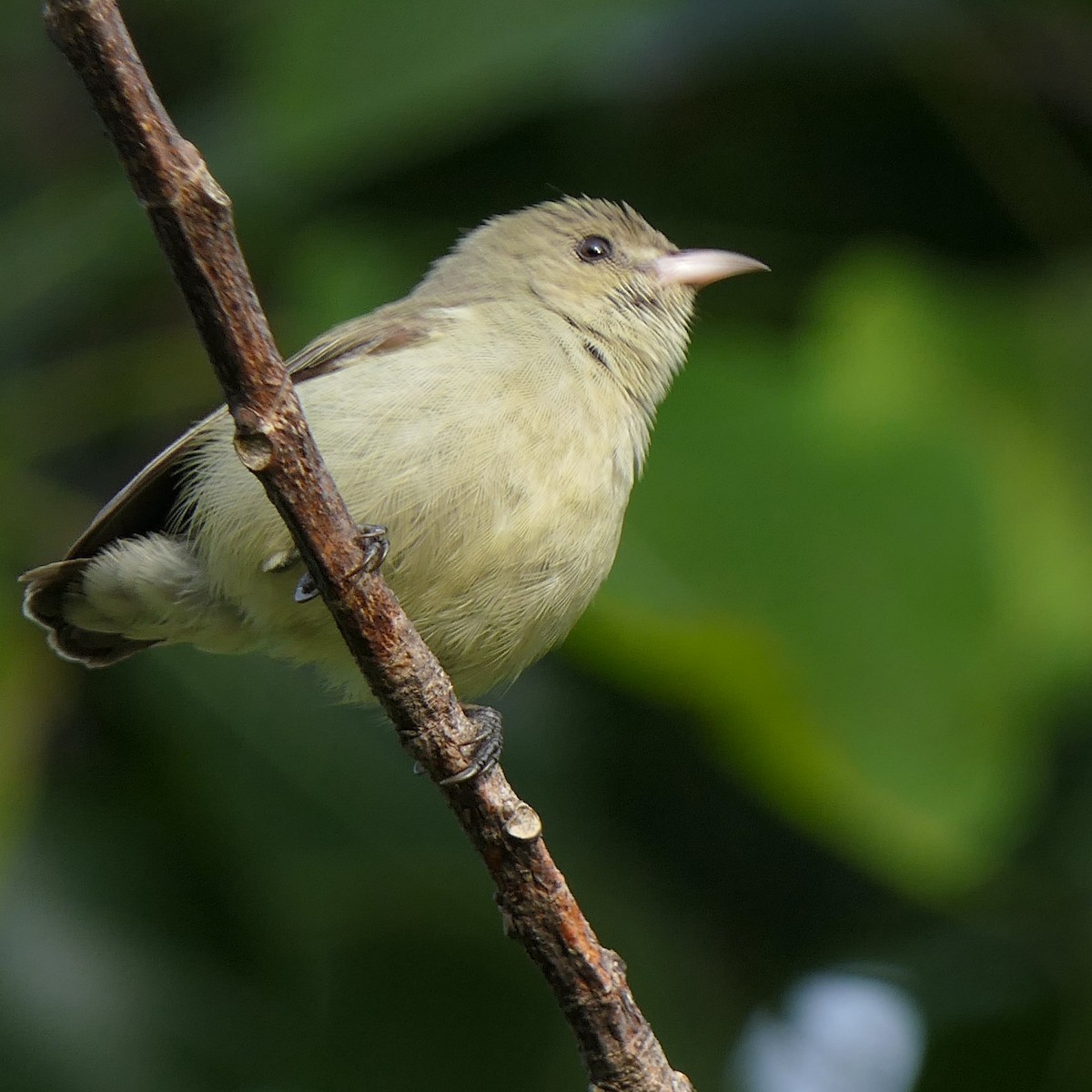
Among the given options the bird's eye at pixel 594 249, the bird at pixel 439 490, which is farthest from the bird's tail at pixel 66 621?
the bird's eye at pixel 594 249

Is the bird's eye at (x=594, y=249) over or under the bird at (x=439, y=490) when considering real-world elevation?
over

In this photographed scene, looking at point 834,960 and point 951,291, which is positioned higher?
point 951,291

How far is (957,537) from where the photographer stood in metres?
3.78

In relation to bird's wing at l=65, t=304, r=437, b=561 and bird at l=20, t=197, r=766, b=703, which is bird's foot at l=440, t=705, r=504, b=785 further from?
bird's wing at l=65, t=304, r=437, b=561

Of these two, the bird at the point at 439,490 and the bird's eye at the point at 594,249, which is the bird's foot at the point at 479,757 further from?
the bird's eye at the point at 594,249

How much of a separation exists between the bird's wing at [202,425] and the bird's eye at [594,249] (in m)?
0.58

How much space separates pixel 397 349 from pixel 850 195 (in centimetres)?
206

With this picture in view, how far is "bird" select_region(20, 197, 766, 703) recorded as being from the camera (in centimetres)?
339

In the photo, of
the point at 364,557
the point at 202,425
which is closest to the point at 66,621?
the point at 202,425

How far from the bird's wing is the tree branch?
114 cm

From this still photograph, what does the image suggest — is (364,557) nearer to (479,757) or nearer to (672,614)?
(479,757)

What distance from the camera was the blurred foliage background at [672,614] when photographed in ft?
12.2

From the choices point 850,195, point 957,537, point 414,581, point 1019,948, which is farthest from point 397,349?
point 1019,948

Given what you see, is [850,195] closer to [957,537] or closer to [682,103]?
[682,103]
